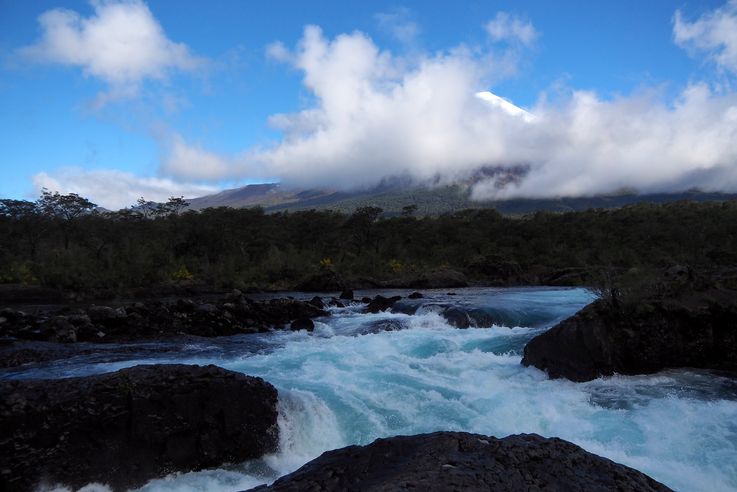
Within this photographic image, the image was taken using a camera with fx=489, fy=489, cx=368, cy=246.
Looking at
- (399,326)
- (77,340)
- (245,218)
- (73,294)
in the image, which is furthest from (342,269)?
(77,340)

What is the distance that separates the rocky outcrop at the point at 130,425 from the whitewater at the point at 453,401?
0.91 feet

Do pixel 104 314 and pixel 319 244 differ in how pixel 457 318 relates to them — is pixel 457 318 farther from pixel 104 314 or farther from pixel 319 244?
pixel 319 244

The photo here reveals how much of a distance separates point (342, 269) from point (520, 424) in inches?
1695

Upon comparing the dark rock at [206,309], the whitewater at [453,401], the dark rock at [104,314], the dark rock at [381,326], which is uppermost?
the dark rock at [104,314]

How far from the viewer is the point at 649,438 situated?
801cm

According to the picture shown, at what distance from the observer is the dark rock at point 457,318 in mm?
20719

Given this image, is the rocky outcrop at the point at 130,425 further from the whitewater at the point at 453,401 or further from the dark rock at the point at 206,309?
the dark rock at the point at 206,309

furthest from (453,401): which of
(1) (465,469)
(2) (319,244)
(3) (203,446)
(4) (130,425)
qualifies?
(2) (319,244)

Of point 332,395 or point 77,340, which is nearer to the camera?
point 332,395

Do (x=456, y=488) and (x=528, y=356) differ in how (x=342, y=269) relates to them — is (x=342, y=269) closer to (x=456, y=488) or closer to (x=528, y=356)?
(x=528, y=356)

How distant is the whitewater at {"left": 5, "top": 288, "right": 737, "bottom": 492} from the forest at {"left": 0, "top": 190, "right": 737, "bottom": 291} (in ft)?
84.2

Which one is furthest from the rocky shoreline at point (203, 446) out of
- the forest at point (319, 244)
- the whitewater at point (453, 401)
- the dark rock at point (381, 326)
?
the forest at point (319, 244)

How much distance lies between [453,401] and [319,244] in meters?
50.2

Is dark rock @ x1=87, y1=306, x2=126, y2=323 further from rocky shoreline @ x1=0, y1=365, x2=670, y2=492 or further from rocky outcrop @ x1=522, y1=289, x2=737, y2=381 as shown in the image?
rocky outcrop @ x1=522, y1=289, x2=737, y2=381
